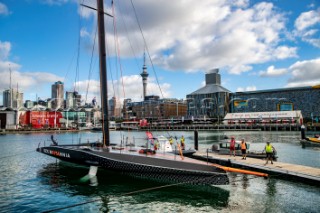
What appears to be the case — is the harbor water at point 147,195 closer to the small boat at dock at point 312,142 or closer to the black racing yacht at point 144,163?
the black racing yacht at point 144,163

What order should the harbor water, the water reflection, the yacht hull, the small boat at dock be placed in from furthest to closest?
the small boat at dock, the yacht hull, the water reflection, the harbor water

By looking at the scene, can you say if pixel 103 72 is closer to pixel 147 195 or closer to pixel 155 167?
pixel 155 167

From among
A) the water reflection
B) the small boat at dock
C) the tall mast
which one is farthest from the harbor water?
the small boat at dock

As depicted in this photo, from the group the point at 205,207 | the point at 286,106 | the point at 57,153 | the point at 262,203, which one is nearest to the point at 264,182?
the point at 262,203

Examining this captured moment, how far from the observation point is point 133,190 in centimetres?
1603

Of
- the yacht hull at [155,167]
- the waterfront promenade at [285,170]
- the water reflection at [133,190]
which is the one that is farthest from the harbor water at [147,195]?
the yacht hull at [155,167]

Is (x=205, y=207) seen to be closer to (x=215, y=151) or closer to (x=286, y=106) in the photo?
(x=215, y=151)

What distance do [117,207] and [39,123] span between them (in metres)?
165

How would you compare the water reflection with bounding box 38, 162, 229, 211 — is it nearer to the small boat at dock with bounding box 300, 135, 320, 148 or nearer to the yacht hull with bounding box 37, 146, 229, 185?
the yacht hull with bounding box 37, 146, 229, 185

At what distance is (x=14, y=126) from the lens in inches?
6255

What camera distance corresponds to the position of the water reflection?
540 inches

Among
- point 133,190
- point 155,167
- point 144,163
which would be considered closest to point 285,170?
point 155,167

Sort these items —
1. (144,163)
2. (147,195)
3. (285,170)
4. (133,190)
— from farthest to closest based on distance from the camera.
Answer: (285,170)
(144,163)
(133,190)
(147,195)

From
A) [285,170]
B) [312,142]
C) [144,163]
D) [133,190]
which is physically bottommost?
[312,142]
